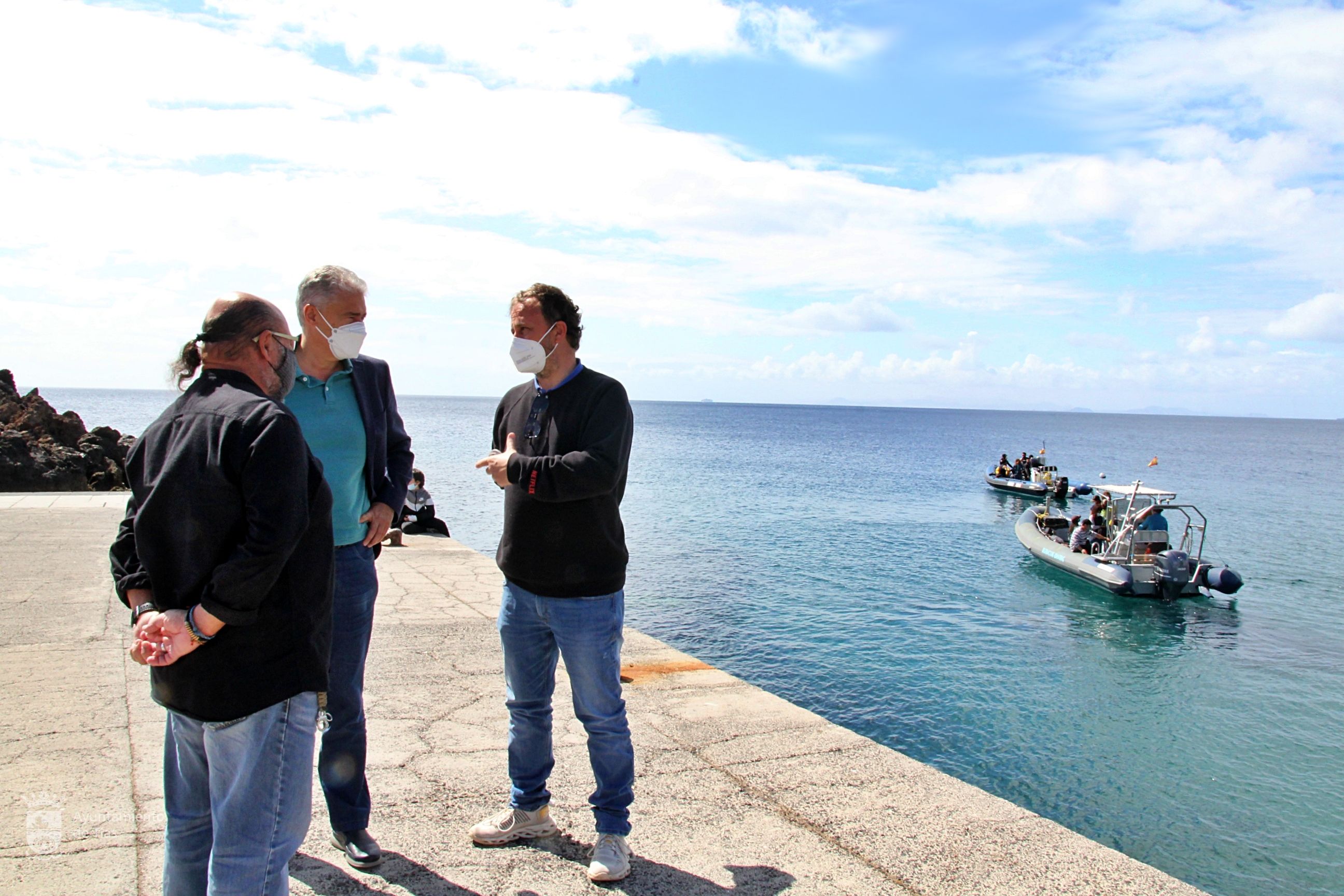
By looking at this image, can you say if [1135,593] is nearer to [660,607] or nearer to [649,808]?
[660,607]

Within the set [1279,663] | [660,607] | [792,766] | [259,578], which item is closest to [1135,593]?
[1279,663]

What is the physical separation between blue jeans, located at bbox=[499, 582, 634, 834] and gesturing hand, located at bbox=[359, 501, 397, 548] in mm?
475

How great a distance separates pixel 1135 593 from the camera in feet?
66.3

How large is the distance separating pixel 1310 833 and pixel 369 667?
10.1 metres

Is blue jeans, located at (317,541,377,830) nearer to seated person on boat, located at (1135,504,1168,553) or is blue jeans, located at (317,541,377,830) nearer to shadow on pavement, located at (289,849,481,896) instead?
shadow on pavement, located at (289,849,481,896)

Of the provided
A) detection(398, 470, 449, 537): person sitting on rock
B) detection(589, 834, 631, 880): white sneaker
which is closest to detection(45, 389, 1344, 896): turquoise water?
detection(398, 470, 449, 537): person sitting on rock

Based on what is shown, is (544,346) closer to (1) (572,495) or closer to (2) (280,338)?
(1) (572,495)

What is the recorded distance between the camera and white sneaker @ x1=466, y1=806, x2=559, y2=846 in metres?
3.14

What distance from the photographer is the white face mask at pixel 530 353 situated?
3254 millimetres

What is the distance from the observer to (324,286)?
3.06m

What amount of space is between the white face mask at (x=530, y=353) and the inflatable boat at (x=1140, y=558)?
18762 millimetres

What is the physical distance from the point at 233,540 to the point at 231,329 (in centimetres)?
54

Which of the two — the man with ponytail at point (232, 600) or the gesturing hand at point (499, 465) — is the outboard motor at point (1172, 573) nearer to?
the gesturing hand at point (499, 465)

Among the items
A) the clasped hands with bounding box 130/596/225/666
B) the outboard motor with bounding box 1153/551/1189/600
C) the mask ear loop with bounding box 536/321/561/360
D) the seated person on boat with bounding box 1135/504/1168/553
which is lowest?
the outboard motor with bounding box 1153/551/1189/600
